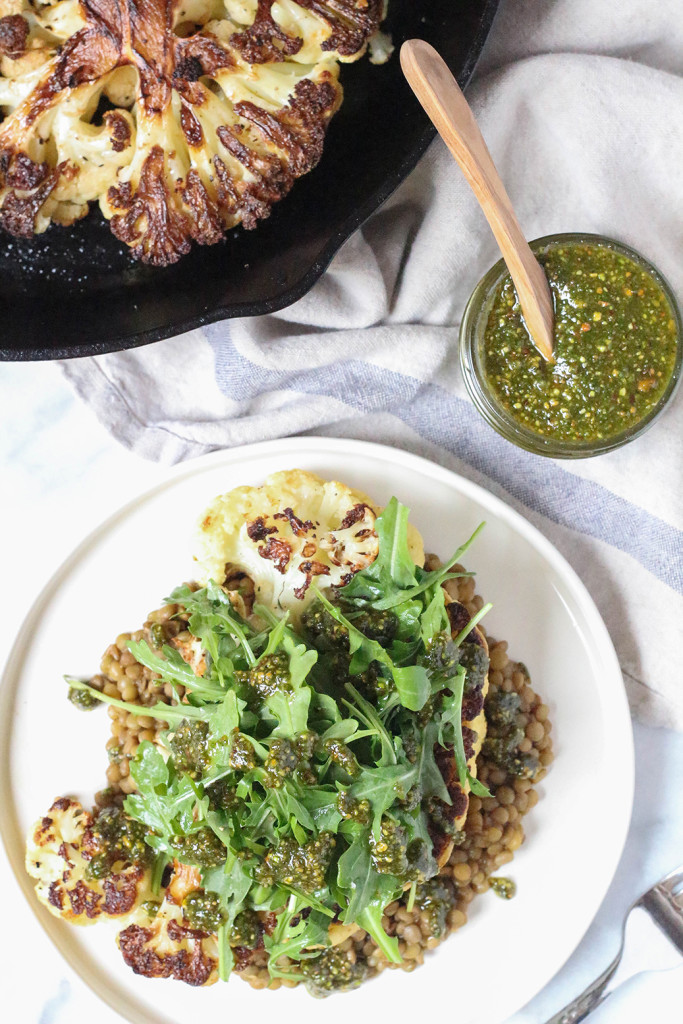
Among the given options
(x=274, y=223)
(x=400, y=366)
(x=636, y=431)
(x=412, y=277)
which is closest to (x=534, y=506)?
(x=636, y=431)

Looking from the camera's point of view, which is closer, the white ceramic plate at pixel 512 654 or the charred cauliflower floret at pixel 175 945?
the charred cauliflower floret at pixel 175 945

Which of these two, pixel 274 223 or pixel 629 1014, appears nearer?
pixel 274 223

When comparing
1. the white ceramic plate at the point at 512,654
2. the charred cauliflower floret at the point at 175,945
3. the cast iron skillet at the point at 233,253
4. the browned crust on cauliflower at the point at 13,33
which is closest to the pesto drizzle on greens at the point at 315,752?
the charred cauliflower floret at the point at 175,945

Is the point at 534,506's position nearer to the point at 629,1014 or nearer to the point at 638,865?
the point at 638,865

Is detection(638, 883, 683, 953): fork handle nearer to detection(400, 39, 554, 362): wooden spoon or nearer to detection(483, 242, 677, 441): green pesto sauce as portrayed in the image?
detection(483, 242, 677, 441): green pesto sauce

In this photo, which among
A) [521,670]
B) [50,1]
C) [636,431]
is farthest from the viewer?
[521,670]

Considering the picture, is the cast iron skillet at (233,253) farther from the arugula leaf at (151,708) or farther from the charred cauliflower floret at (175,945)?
the charred cauliflower floret at (175,945)

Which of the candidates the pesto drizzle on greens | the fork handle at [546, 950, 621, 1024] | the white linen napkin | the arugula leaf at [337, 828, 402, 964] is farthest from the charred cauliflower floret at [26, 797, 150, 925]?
the fork handle at [546, 950, 621, 1024]

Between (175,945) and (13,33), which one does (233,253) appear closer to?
Result: (13,33)
